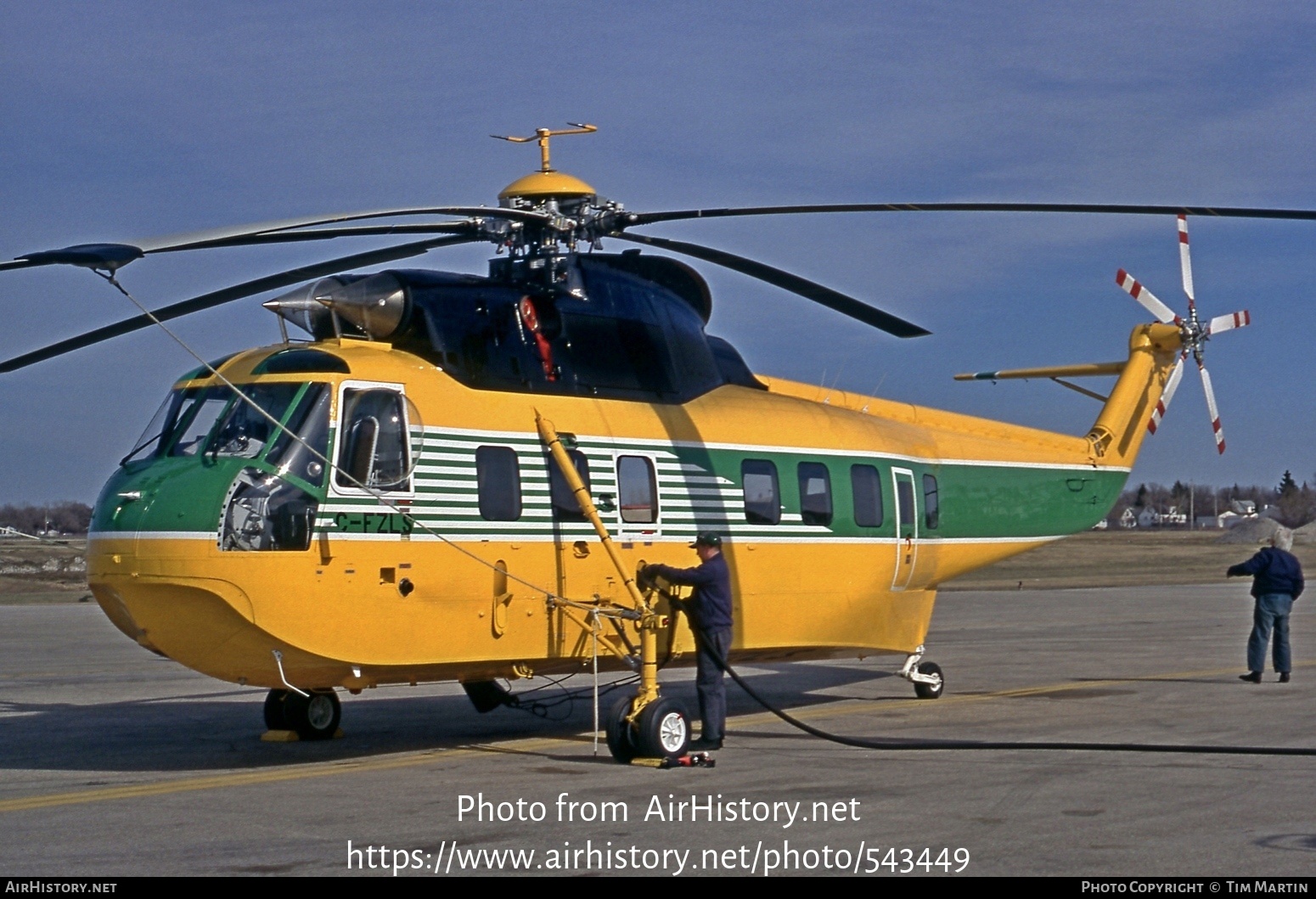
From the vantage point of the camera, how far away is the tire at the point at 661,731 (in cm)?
1122

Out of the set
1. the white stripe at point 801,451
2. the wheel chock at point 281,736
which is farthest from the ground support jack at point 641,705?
the wheel chock at point 281,736

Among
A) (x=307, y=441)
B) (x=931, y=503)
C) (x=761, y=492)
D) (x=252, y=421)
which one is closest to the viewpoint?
(x=307, y=441)

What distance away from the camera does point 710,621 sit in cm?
1209

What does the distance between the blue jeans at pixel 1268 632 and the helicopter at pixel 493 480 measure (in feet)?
15.2

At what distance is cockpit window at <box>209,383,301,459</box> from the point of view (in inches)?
437

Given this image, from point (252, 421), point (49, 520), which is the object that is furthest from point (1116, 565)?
point (252, 421)

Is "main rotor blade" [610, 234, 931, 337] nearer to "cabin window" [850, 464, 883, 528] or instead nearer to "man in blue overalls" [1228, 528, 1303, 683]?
"cabin window" [850, 464, 883, 528]

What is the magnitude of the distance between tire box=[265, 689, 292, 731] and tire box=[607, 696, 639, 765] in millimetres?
3522

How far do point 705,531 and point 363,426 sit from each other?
3611 mm

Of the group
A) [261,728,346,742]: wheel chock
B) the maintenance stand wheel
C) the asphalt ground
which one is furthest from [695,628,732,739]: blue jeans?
the maintenance stand wheel

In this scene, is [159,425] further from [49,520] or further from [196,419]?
[49,520]

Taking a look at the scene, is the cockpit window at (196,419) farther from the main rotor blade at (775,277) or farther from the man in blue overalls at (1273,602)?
the man in blue overalls at (1273,602)

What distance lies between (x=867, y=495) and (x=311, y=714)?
603 cm

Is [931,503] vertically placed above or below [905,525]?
above
